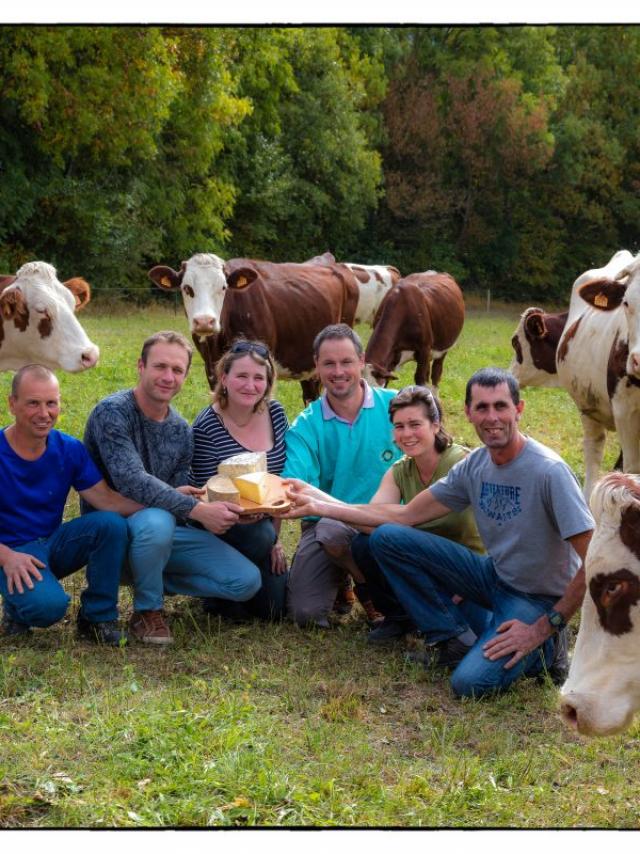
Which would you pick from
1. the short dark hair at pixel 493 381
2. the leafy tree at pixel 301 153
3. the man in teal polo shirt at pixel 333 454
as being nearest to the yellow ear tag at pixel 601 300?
the man in teal polo shirt at pixel 333 454

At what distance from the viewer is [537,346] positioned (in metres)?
8.97

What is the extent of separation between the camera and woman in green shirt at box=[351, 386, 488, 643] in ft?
15.2

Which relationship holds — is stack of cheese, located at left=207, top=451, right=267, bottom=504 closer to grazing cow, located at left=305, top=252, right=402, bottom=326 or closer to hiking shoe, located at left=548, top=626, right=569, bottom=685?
hiking shoe, located at left=548, top=626, right=569, bottom=685

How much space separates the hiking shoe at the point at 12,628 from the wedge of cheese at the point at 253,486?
1226mm

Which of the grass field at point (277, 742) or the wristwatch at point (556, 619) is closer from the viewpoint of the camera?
the grass field at point (277, 742)

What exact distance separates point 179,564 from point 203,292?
4.51m

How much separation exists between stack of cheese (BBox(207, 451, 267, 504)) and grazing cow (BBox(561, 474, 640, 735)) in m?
1.82

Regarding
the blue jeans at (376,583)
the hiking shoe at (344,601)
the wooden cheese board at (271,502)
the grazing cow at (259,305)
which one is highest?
the grazing cow at (259,305)

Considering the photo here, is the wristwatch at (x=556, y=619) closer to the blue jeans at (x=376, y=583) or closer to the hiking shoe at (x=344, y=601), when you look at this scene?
the blue jeans at (x=376, y=583)

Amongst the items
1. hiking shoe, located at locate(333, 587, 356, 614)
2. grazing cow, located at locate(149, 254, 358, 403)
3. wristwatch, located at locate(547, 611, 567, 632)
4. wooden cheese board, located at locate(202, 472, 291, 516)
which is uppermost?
grazing cow, located at locate(149, 254, 358, 403)

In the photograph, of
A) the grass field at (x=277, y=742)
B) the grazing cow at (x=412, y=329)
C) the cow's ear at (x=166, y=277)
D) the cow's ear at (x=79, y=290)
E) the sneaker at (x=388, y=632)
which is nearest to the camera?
the grass field at (x=277, y=742)

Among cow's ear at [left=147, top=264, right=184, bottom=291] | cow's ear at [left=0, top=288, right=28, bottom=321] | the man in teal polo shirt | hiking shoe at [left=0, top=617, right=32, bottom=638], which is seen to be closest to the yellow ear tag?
the man in teal polo shirt

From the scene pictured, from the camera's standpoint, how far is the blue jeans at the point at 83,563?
467 centimetres

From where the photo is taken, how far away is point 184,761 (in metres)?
3.50
